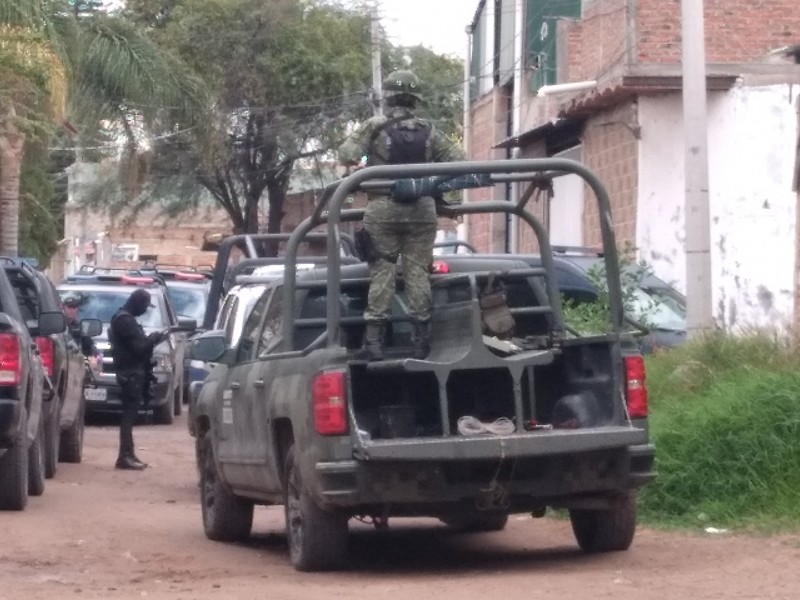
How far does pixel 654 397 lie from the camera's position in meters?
12.4

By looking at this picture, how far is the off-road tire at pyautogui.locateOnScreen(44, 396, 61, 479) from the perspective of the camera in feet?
46.1

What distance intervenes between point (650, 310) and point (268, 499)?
7085 mm

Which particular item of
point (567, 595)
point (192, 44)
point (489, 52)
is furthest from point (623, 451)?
point (192, 44)

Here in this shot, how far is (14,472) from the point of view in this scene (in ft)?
37.2

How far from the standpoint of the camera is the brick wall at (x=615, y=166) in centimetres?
2205

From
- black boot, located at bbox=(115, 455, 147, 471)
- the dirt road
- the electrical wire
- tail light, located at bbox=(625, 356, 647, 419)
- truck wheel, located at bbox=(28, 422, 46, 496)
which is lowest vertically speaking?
black boot, located at bbox=(115, 455, 147, 471)

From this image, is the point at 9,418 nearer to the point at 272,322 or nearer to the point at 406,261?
the point at 272,322

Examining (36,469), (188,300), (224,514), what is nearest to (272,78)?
(188,300)

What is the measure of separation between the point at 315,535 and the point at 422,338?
123cm

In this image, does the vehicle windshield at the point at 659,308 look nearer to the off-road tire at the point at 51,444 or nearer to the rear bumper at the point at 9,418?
the off-road tire at the point at 51,444

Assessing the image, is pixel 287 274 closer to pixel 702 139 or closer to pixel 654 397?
pixel 654 397

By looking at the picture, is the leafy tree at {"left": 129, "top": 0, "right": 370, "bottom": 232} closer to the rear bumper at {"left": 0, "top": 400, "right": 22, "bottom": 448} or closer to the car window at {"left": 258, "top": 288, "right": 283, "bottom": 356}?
the rear bumper at {"left": 0, "top": 400, "right": 22, "bottom": 448}

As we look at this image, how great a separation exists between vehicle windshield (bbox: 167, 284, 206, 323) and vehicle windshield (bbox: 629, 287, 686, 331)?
10026 millimetres

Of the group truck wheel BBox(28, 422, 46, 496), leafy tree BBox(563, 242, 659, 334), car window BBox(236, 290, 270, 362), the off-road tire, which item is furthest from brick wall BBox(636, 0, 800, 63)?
car window BBox(236, 290, 270, 362)
